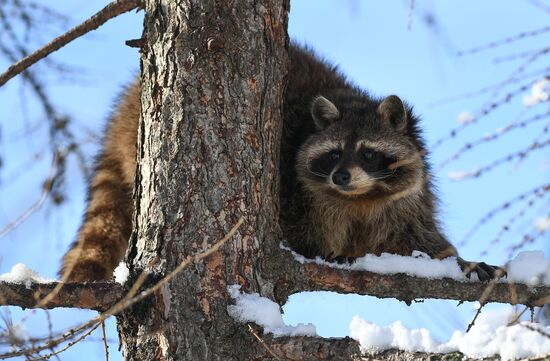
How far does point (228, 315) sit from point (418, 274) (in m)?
0.88

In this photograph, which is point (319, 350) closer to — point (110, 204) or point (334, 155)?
point (334, 155)

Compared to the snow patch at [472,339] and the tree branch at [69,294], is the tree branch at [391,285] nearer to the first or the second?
the snow patch at [472,339]

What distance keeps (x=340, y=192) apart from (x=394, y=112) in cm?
53

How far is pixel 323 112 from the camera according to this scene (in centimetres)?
436

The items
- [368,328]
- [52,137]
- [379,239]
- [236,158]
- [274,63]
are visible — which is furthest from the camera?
[379,239]

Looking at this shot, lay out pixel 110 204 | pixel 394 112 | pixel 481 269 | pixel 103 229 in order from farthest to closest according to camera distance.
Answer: pixel 110 204 → pixel 103 229 → pixel 394 112 → pixel 481 269

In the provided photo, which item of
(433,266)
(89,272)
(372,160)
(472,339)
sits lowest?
(472,339)

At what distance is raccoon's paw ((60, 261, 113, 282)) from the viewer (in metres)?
4.08

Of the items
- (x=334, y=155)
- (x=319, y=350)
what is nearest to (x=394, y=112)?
(x=334, y=155)

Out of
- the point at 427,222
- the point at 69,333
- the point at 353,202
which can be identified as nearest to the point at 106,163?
the point at 353,202

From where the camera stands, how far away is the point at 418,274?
3.33 m

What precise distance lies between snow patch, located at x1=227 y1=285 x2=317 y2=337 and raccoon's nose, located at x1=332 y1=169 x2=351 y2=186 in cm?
119

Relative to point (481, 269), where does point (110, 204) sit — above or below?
above

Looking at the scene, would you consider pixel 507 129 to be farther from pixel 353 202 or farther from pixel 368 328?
pixel 353 202
